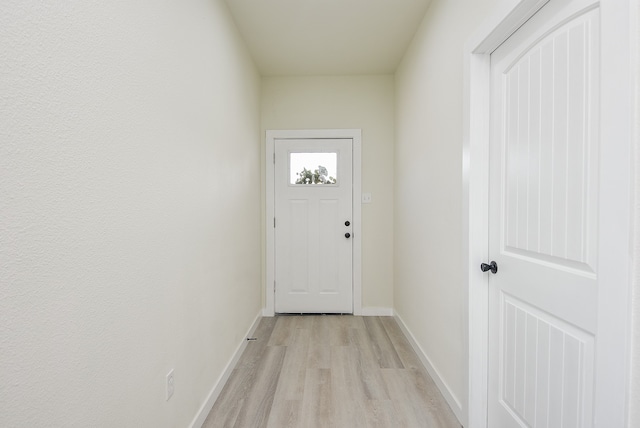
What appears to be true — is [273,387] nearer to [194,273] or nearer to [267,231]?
[194,273]

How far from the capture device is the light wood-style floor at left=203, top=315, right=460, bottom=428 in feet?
5.78

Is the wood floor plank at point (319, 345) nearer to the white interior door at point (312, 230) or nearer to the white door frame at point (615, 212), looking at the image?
the white interior door at point (312, 230)

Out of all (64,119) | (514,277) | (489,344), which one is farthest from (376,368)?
Result: (64,119)

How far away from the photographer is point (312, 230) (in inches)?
138

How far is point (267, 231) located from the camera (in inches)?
137

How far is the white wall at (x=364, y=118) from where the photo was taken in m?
3.46

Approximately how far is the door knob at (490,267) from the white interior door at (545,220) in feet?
0.07

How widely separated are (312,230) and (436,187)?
1.65 metres

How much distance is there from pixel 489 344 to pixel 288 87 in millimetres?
3012

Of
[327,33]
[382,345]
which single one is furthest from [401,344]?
[327,33]

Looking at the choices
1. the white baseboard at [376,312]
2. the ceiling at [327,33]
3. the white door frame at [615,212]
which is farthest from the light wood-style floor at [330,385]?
the ceiling at [327,33]

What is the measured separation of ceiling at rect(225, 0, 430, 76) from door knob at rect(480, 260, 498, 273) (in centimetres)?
188

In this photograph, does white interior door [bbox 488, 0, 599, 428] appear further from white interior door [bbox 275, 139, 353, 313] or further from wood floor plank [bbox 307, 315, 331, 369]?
white interior door [bbox 275, 139, 353, 313]

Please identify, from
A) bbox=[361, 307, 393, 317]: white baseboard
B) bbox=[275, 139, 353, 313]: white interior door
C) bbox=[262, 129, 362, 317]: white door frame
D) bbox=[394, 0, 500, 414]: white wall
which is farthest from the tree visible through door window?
bbox=[361, 307, 393, 317]: white baseboard
